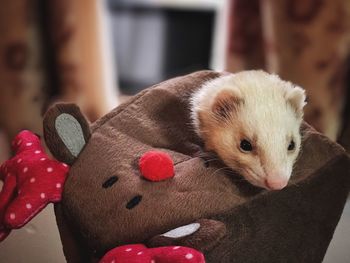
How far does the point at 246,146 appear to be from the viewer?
448mm

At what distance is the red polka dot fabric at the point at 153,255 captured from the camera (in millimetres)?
356

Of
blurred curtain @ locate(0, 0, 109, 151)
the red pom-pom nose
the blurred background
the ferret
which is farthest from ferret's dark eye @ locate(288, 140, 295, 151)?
blurred curtain @ locate(0, 0, 109, 151)

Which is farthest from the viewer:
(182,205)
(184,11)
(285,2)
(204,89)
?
(184,11)

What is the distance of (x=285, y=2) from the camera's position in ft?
2.62

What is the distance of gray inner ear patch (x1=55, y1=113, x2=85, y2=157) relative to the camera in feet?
1.50

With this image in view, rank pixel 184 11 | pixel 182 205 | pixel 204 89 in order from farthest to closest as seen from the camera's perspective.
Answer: pixel 184 11 → pixel 204 89 → pixel 182 205

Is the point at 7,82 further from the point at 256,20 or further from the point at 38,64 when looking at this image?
the point at 256,20

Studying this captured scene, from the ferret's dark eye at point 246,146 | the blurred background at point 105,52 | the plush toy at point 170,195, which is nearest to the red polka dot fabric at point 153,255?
the plush toy at point 170,195

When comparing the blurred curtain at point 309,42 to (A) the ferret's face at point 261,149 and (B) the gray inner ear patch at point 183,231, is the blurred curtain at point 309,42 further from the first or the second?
(B) the gray inner ear patch at point 183,231

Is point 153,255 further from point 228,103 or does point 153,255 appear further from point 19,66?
point 19,66

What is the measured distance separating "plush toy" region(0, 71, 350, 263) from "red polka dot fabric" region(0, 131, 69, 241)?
0.04 ft

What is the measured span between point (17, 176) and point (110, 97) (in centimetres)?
44

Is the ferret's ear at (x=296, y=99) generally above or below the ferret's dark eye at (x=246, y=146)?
above

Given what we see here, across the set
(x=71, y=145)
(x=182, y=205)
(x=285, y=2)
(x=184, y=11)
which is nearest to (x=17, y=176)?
(x=71, y=145)
